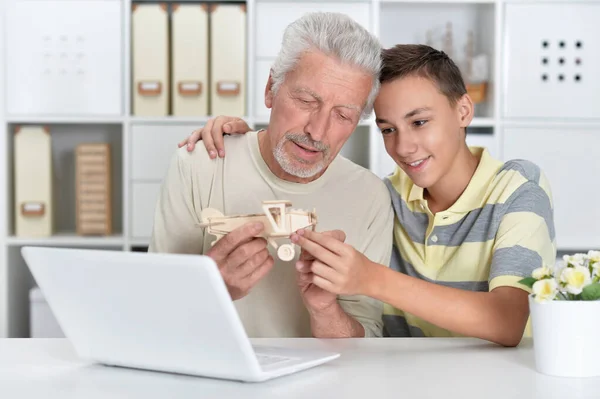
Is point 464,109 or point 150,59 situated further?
point 150,59

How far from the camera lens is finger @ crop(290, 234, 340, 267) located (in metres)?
1.18

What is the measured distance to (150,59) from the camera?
9.23 feet

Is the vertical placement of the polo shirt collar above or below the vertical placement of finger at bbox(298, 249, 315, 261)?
above

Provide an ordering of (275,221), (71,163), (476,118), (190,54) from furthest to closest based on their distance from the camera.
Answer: (71,163)
(476,118)
(190,54)
(275,221)

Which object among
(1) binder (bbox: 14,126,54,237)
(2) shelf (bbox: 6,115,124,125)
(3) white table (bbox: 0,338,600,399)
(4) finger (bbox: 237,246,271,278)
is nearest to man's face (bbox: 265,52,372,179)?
(4) finger (bbox: 237,246,271,278)

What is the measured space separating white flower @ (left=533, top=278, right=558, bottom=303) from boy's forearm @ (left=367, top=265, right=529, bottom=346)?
191 mm

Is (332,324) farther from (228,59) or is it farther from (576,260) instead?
(228,59)

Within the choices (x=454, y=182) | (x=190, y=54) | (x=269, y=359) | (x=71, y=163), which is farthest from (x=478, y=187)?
(x=71, y=163)

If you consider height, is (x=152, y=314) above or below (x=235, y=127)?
below

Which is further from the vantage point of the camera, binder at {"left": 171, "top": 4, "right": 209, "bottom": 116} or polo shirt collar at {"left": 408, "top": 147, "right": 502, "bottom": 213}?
binder at {"left": 171, "top": 4, "right": 209, "bottom": 116}

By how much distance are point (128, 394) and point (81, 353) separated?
172mm

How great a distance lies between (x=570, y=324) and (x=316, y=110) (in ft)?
2.17

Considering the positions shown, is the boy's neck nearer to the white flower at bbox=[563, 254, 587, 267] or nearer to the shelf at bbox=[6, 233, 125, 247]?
the white flower at bbox=[563, 254, 587, 267]

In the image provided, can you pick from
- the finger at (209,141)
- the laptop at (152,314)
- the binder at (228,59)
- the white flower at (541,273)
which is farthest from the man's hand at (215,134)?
the binder at (228,59)
